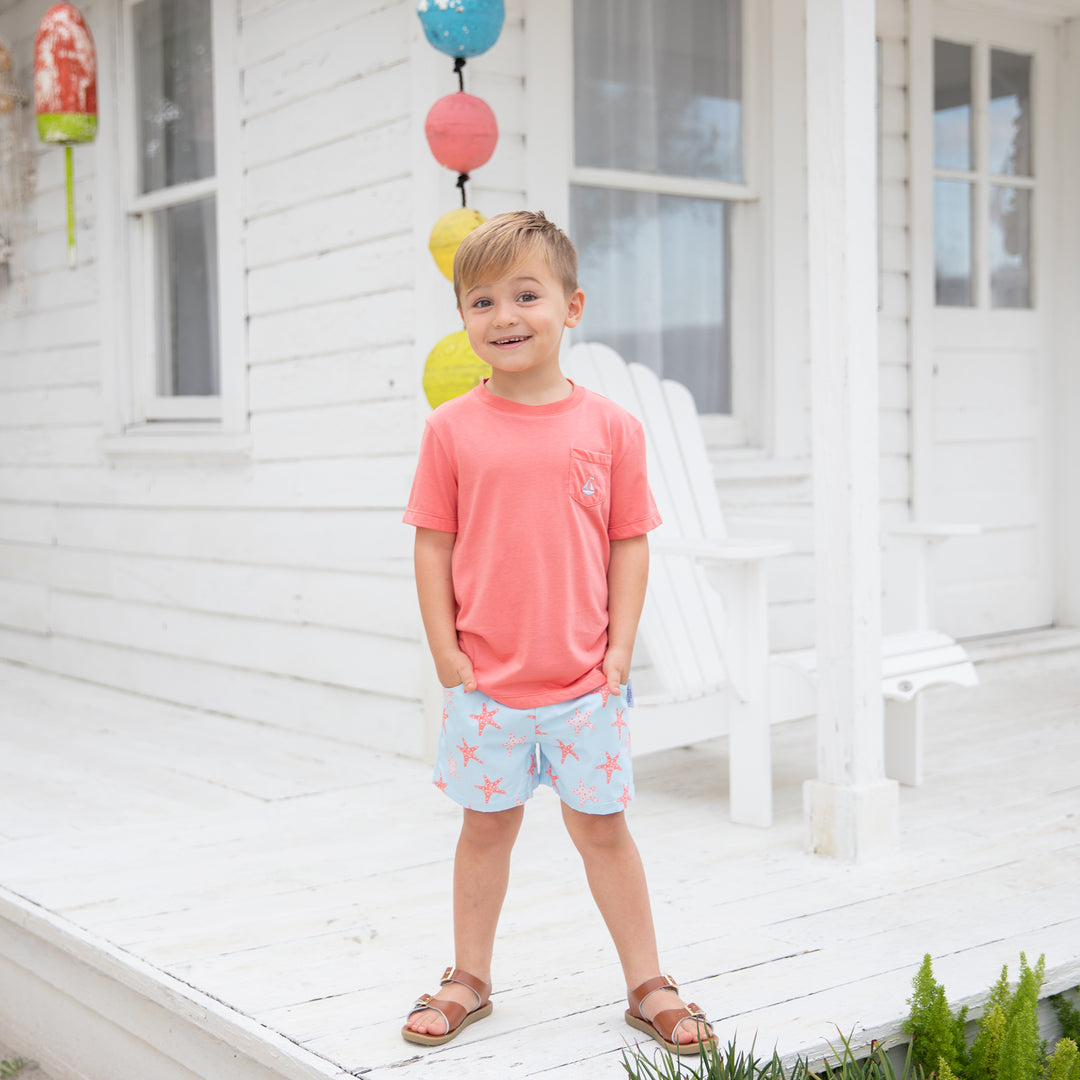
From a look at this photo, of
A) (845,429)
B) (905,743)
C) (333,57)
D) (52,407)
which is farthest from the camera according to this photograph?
(52,407)

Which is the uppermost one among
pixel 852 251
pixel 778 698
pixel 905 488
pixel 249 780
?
pixel 852 251

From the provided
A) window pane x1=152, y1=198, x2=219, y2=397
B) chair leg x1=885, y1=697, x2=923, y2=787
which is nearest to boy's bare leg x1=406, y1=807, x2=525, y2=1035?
chair leg x1=885, y1=697, x2=923, y2=787

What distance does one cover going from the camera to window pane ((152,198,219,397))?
4.59m

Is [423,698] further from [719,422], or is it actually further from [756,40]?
[756,40]

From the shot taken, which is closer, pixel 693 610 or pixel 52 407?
pixel 693 610

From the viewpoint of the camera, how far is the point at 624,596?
1.91 meters

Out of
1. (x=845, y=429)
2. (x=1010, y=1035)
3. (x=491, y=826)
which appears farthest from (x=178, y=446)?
(x=1010, y=1035)

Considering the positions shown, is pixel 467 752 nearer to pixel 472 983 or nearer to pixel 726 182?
pixel 472 983

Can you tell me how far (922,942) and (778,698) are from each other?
0.84m

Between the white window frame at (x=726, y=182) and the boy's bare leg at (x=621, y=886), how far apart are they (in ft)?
7.22

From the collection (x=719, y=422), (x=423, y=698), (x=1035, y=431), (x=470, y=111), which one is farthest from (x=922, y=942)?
(x=1035, y=431)

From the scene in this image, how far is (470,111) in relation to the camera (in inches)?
121

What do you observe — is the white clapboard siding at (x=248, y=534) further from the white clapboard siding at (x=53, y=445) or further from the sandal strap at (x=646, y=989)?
the sandal strap at (x=646, y=989)

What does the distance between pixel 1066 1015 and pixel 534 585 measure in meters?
1.10
